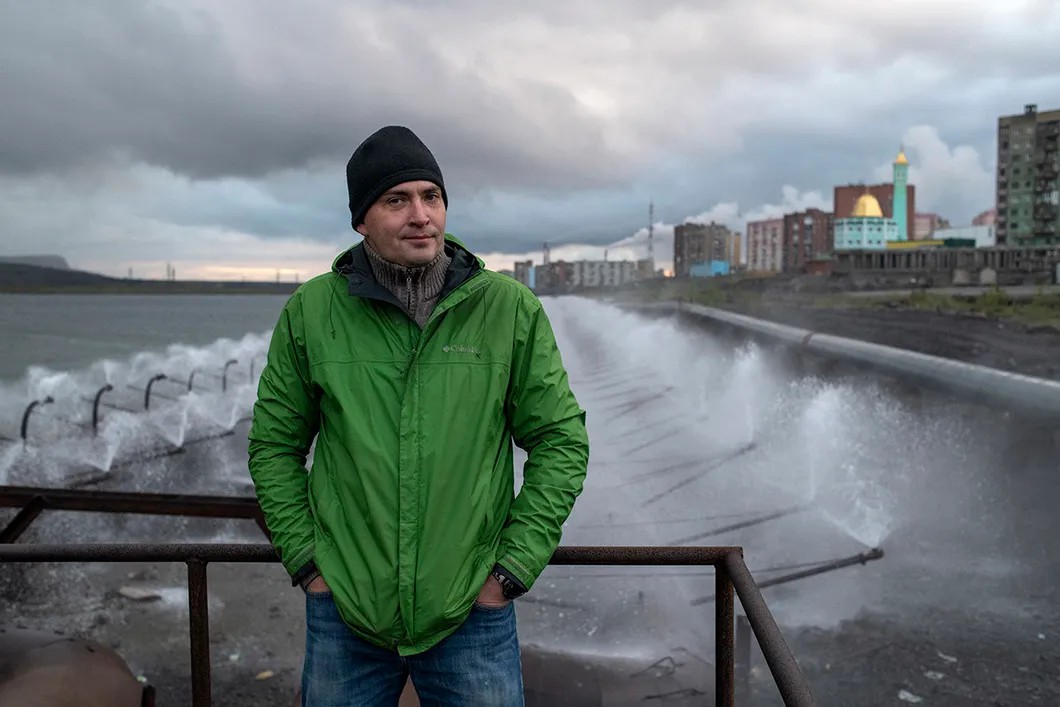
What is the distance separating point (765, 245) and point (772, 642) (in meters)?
12.5

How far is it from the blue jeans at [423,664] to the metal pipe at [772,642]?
0.49 meters

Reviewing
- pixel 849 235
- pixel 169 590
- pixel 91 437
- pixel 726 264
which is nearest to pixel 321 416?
pixel 169 590

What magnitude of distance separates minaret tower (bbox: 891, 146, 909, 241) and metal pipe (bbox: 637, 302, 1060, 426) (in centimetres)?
183

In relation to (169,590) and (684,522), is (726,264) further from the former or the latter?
(169,590)

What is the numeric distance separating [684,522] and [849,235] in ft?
15.9

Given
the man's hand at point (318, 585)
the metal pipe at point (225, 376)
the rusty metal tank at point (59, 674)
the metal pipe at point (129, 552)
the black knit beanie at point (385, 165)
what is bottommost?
the metal pipe at point (225, 376)

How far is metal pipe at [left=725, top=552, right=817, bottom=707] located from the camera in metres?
1.45

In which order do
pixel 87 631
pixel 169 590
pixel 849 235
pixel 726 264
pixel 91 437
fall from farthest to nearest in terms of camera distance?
1. pixel 91 437
2. pixel 726 264
3. pixel 849 235
4. pixel 169 590
5. pixel 87 631

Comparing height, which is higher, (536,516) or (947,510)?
(536,516)

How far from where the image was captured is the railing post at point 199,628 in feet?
6.61

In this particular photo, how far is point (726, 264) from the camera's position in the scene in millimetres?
13953

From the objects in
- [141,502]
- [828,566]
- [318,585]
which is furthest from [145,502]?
→ [828,566]

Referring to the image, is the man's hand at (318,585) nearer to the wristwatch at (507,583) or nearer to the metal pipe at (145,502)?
the wristwatch at (507,583)

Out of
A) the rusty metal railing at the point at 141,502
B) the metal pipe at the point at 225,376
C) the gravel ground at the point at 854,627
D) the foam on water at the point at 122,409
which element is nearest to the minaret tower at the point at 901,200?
the gravel ground at the point at 854,627
